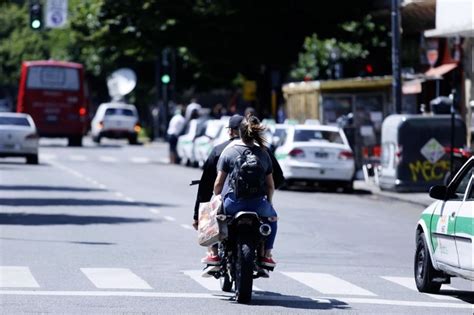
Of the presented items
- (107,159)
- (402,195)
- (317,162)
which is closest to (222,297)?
(402,195)

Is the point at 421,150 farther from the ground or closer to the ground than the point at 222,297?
closer to the ground

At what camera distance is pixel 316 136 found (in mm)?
35375

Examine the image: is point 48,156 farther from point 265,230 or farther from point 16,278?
point 265,230

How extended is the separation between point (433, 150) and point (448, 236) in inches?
781

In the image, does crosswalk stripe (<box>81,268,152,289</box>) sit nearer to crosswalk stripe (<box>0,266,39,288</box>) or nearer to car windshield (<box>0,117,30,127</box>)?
crosswalk stripe (<box>0,266,39,288</box>)

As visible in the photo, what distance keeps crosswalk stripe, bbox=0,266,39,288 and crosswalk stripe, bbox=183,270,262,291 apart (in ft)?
5.16

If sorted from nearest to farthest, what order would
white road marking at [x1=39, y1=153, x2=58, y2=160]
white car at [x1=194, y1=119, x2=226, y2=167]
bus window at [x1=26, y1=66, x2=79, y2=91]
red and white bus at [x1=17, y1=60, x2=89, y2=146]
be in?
white car at [x1=194, y1=119, x2=226, y2=167], white road marking at [x1=39, y1=153, x2=58, y2=160], red and white bus at [x1=17, y1=60, x2=89, y2=146], bus window at [x1=26, y1=66, x2=79, y2=91]

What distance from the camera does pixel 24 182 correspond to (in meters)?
35.1

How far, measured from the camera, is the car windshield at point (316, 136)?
3522 cm

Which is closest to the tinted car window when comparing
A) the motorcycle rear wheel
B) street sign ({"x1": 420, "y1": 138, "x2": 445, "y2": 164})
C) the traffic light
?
the motorcycle rear wheel

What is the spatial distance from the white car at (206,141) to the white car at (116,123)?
2559 centimetres

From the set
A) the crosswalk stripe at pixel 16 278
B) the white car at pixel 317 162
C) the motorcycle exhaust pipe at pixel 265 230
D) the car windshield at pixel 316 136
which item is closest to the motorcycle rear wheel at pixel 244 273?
the motorcycle exhaust pipe at pixel 265 230

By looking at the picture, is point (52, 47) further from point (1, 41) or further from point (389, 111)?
point (389, 111)

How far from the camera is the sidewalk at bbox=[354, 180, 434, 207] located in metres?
30.7
